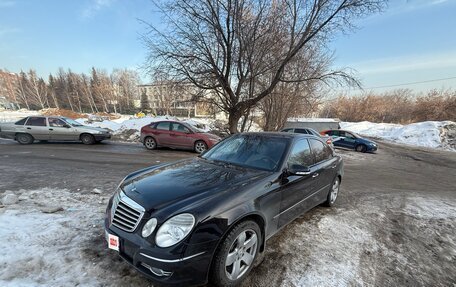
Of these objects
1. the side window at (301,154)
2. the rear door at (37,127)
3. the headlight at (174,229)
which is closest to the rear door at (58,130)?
the rear door at (37,127)

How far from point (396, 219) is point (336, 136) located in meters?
14.4

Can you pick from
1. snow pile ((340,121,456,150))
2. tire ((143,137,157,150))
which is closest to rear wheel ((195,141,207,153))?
tire ((143,137,157,150))

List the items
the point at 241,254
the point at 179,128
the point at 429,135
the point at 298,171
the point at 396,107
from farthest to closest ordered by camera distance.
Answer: the point at 396,107 < the point at 429,135 < the point at 179,128 < the point at 298,171 < the point at 241,254

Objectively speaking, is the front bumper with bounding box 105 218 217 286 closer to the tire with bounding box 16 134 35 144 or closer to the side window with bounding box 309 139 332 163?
the side window with bounding box 309 139 332 163

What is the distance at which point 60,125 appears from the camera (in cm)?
1109

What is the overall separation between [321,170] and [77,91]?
81589 millimetres

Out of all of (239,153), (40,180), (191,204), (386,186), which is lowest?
(386,186)

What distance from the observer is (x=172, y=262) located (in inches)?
71.1

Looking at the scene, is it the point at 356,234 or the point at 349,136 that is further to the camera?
the point at 349,136

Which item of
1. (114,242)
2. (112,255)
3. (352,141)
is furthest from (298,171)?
(352,141)

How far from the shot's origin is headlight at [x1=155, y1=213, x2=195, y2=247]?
1.86 m

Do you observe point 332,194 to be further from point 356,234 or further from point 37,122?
point 37,122

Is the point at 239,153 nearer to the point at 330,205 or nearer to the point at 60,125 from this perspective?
the point at 330,205

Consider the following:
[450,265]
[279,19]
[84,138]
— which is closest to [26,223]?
[450,265]
